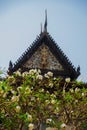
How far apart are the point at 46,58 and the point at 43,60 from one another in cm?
39

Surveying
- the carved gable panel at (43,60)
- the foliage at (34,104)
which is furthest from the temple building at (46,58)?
the foliage at (34,104)

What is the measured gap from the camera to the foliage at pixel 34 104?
379 inches

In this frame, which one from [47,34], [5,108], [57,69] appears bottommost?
[5,108]

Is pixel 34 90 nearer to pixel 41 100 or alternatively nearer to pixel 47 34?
pixel 41 100

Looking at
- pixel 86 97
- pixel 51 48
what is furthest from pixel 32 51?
pixel 86 97

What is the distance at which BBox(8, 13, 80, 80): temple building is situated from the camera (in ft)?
111

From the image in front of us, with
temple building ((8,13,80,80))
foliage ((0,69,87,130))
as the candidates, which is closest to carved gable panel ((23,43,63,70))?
temple building ((8,13,80,80))

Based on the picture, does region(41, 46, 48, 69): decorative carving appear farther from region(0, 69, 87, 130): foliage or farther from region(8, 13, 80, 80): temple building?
region(0, 69, 87, 130): foliage

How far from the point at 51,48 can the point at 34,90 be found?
2101 centimetres

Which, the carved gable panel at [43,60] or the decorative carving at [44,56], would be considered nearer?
the carved gable panel at [43,60]

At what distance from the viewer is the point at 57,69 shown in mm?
34312

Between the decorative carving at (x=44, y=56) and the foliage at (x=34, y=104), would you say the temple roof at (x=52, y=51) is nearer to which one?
the decorative carving at (x=44, y=56)

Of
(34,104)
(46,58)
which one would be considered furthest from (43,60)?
(34,104)

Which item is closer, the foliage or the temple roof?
the foliage
